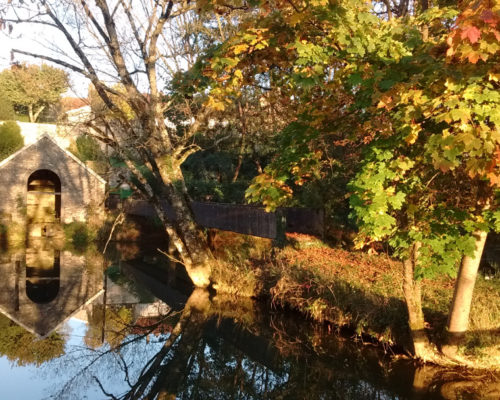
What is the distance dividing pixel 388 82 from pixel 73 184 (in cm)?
2767

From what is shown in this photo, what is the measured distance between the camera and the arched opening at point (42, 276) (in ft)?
50.8

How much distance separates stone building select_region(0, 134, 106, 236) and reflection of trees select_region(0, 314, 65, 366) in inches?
688

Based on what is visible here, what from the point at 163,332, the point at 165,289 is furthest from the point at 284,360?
the point at 165,289

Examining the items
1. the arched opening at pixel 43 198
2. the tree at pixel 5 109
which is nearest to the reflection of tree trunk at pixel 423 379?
the arched opening at pixel 43 198

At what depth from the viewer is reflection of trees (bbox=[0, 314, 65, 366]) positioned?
9953 millimetres

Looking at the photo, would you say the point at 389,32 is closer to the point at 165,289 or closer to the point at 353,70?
the point at 353,70

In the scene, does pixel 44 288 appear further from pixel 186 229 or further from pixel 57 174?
pixel 57 174

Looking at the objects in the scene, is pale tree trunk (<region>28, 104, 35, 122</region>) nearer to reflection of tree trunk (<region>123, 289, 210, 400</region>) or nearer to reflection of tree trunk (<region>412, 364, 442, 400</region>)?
reflection of tree trunk (<region>123, 289, 210, 400</region>)

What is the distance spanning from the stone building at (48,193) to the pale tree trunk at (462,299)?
2337 cm

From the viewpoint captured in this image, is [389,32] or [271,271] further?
[271,271]

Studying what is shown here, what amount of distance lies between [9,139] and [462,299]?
142ft

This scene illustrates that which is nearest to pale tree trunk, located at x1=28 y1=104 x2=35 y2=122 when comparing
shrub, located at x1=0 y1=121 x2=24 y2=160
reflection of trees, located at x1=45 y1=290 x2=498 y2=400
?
shrub, located at x1=0 y1=121 x2=24 y2=160

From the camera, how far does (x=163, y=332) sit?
1184 cm

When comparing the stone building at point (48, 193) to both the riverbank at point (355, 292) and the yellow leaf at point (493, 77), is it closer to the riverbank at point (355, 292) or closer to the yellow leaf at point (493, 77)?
the riverbank at point (355, 292)
